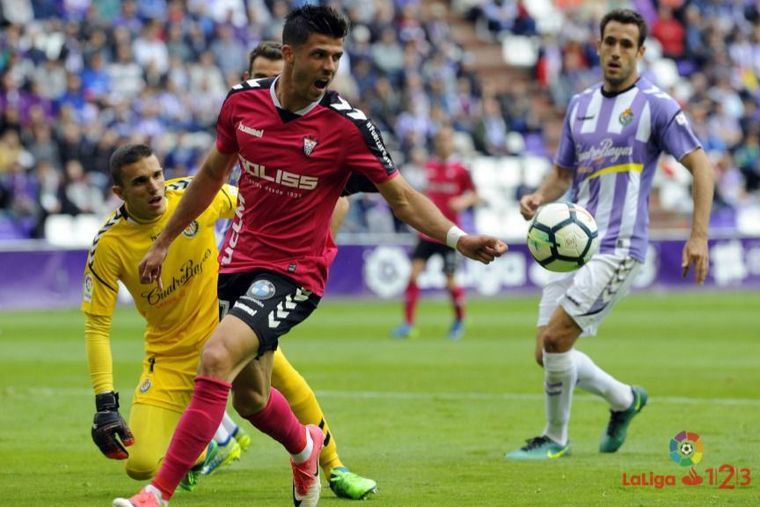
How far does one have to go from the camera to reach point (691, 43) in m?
35.1

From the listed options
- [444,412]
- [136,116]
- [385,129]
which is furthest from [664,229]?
[444,412]

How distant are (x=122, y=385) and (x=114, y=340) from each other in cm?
461

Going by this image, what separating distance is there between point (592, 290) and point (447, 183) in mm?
10787

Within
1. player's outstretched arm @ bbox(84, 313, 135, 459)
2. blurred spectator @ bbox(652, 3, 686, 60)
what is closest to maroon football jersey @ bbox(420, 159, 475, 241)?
player's outstretched arm @ bbox(84, 313, 135, 459)

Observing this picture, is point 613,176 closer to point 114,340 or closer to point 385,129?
point 114,340

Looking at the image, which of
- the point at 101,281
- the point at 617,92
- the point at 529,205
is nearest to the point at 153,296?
the point at 101,281

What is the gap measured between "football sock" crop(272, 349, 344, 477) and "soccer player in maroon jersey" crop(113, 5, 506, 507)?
1.95 feet

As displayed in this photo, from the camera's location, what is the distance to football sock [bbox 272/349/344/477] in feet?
24.5

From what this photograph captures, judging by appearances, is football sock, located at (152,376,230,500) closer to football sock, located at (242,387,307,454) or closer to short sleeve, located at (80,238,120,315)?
football sock, located at (242,387,307,454)

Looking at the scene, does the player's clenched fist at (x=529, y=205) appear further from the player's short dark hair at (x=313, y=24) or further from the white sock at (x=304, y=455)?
the player's short dark hair at (x=313, y=24)

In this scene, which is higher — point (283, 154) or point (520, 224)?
point (283, 154)

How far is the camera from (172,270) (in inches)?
305

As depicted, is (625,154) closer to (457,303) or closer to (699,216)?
(699,216)

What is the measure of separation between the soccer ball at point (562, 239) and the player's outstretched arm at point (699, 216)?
773mm
